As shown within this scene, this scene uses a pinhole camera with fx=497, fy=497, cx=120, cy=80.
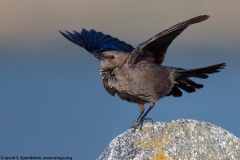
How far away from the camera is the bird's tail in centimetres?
825

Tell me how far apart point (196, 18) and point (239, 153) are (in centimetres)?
191

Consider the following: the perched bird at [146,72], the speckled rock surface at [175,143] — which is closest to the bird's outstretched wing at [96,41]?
the perched bird at [146,72]

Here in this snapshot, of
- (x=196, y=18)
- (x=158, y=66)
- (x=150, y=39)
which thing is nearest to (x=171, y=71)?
(x=158, y=66)

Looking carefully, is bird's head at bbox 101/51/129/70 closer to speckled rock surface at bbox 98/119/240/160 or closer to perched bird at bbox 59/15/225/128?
perched bird at bbox 59/15/225/128

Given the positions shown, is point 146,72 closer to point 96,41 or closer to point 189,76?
point 189,76

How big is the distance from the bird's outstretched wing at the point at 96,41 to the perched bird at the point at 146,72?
5.52ft

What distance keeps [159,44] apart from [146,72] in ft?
1.85

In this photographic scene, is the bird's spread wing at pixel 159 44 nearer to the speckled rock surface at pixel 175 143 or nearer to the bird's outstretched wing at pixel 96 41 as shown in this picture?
the speckled rock surface at pixel 175 143

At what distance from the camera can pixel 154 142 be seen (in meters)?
6.14

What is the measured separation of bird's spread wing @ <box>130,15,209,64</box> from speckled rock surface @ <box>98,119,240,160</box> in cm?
153

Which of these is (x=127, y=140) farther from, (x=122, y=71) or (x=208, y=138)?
(x=122, y=71)

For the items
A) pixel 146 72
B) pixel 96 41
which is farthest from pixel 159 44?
pixel 96 41

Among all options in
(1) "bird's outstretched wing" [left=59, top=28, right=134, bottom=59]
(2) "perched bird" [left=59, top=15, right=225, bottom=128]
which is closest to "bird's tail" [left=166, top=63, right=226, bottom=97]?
(2) "perched bird" [left=59, top=15, right=225, bottom=128]

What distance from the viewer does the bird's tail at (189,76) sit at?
8250 mm
